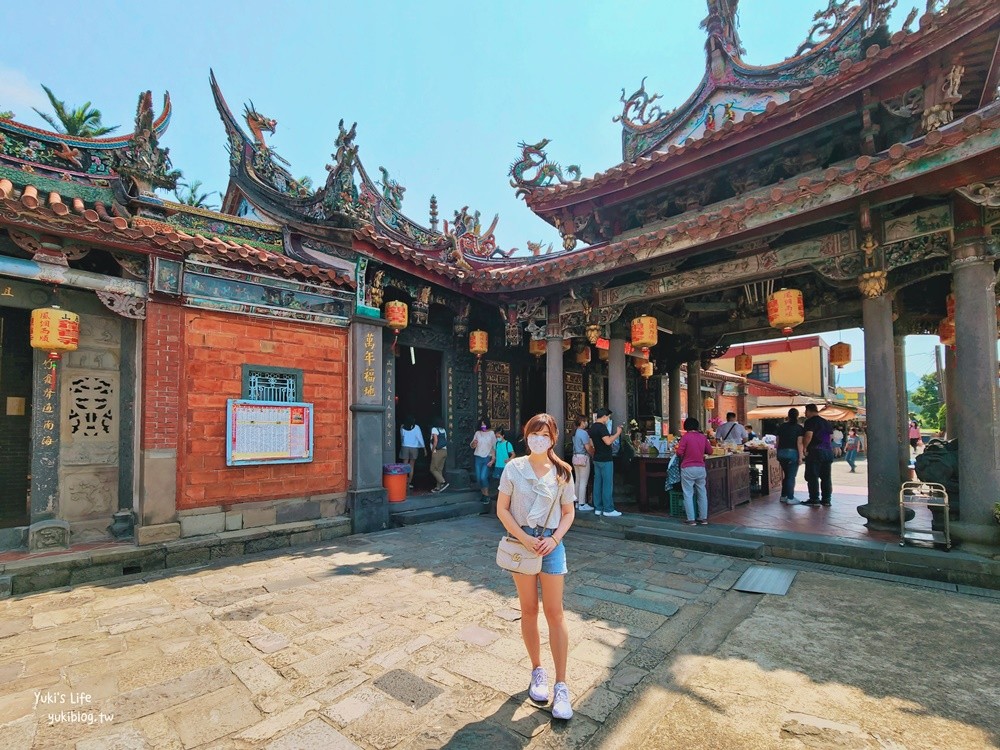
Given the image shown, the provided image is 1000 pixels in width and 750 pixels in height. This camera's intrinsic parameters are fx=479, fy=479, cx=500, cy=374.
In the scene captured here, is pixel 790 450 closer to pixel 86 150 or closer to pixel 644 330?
pixel 644 330

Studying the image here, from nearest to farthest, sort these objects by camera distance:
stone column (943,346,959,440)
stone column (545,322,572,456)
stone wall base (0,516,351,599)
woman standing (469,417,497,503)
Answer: stone wall base (0,516,351,599), stone column (943,346,959,440), stone column (545,322,572,456), woman standing (469,417,497,503)

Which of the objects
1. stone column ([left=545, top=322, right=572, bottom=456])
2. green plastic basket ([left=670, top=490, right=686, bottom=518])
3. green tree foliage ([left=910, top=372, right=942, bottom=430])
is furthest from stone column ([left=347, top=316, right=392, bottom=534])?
green tree foliage ([left=910, top=372, right=942, bottom=430])

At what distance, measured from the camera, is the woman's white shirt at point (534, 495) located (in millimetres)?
2561

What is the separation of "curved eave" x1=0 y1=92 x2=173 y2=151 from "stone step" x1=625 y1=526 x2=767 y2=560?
26.4 feet

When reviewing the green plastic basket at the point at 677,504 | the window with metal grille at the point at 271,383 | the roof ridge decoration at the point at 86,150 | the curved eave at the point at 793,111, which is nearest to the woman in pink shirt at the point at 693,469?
the green plastic basket at the point at 677,504

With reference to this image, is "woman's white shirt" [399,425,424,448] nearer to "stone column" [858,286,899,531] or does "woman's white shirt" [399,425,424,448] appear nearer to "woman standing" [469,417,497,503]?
"woman standing" [469,417,497,503]

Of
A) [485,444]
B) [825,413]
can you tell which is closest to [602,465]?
[485,444]

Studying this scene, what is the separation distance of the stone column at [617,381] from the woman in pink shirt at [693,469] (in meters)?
1.37

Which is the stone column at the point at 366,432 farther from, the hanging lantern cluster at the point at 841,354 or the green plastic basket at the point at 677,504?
the hanging lantern cluster at the point at 841,354

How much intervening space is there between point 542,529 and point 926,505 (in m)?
4.88

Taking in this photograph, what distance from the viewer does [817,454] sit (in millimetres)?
7762

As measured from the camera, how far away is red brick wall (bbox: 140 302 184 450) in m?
5.52

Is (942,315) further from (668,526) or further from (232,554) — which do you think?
(232,554)

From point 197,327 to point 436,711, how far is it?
17.7 ft
